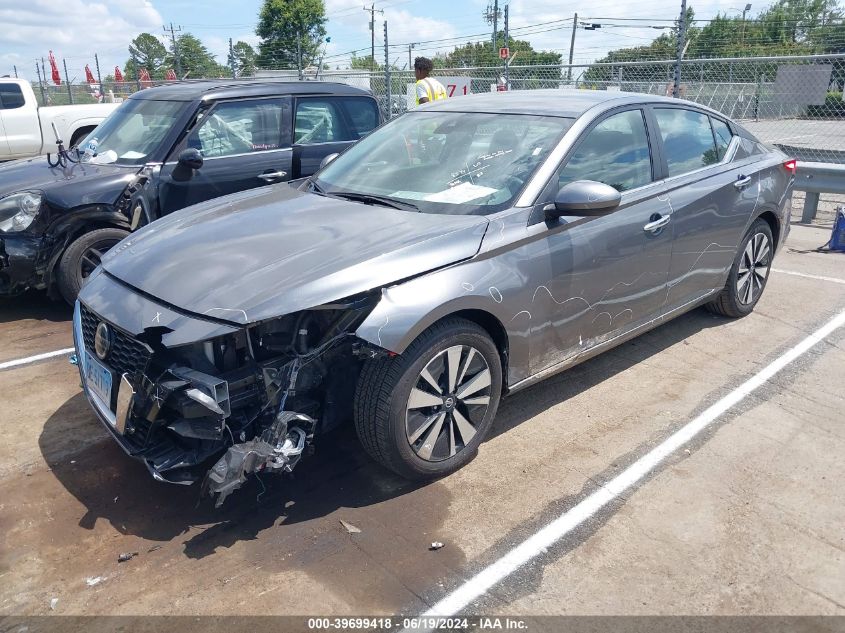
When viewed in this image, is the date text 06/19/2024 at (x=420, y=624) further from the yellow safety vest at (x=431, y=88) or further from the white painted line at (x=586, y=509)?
the yellow safety vest at (x=431, y=88)

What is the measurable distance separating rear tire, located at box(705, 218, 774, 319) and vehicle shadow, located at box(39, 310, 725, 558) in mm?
2331

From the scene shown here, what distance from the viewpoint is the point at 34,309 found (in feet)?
19.6

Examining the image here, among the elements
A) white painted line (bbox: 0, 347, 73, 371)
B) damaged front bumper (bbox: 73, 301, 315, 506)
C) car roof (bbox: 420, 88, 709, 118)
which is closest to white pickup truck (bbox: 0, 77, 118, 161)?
white painted line (bbox: 0, 347, 73, 371)

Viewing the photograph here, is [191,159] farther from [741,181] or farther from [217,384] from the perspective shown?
[741,181]

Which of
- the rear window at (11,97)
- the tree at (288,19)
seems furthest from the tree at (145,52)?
the rear window at (11,97)

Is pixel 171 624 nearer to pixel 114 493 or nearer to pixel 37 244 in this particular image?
pixel 114 493

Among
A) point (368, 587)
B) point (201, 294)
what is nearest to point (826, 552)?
point (368, 587)

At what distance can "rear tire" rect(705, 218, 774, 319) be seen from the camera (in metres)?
5.17

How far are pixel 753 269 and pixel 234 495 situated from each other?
4.24 meters

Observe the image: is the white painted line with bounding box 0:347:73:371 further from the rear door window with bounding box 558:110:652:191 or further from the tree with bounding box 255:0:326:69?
the tree with bounding box 255:0:326:69

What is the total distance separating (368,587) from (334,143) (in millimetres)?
5049

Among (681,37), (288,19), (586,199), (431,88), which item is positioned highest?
(288,19)

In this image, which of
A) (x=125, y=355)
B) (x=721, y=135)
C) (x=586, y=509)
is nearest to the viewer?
(x=125, y=355)

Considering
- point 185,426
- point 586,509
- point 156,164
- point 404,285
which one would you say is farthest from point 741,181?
point 156,164
